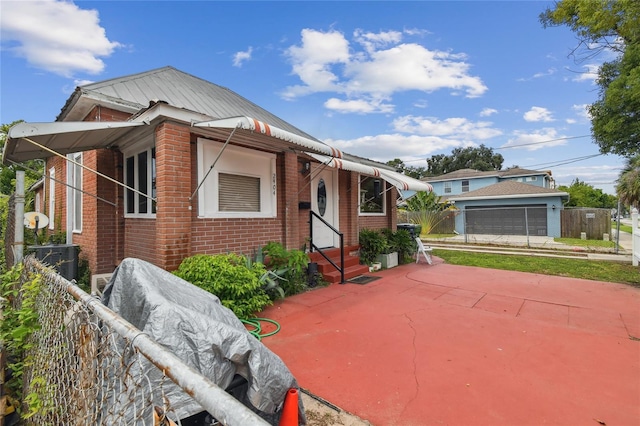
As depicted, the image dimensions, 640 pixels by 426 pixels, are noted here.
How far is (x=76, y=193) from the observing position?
7.40 m

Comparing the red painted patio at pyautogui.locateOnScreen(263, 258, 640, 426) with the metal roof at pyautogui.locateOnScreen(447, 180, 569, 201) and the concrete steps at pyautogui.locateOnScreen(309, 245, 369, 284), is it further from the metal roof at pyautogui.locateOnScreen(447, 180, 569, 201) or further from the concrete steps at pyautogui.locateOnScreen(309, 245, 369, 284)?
the metal roof at pyautogui.locateOnScreen(447, 180, 569, 201)

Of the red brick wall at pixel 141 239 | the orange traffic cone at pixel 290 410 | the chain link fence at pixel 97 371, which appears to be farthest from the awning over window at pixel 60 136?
the orange traffic cone at pixel 290 410

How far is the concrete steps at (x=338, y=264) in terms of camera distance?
7.21 m

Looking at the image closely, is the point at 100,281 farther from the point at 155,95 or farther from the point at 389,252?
the point at 389,252

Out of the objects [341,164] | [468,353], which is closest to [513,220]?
[341,164]

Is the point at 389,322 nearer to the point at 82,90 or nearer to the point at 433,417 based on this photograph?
the point at 433,417

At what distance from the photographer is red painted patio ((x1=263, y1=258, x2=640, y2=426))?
2.53 metres

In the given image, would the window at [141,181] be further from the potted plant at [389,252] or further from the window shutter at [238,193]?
the potted plant at [389,252]

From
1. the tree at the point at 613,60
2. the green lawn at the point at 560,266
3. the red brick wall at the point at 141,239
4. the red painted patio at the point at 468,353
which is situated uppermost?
the tree at the point at 613,60

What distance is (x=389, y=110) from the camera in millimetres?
19516

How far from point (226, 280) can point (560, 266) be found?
10.3 metres

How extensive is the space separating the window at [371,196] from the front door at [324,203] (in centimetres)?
148

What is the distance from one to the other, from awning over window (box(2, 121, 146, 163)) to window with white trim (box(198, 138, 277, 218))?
1.23m

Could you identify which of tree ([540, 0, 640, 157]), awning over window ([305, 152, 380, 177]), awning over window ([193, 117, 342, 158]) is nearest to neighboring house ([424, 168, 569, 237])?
tree ([540, 0, 640, 157])
